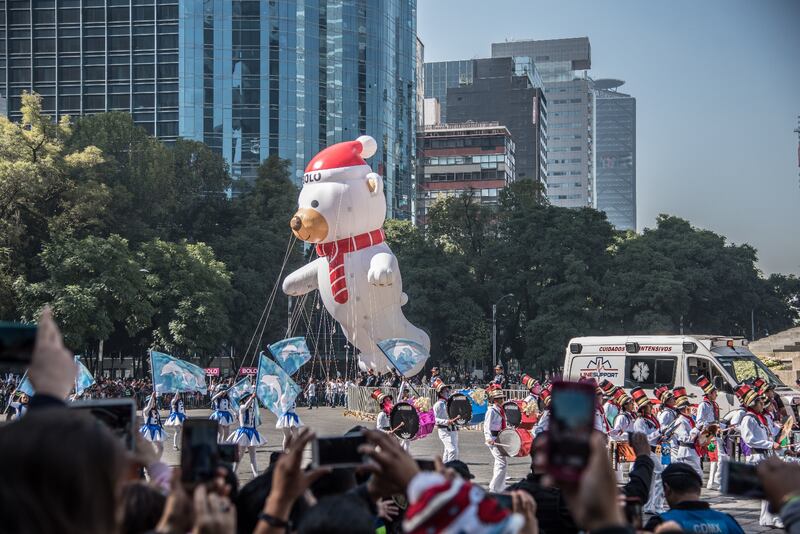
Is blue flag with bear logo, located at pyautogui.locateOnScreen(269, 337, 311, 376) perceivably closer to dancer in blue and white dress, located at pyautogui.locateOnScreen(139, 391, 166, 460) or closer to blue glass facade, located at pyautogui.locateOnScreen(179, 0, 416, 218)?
dancer in blue and white dress, located at pyautogui.locateOnScreen(139, 391, 166, 460)

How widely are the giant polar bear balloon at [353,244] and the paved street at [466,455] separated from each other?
2.58 meters

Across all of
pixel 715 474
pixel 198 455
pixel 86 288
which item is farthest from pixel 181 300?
pixel 198 455

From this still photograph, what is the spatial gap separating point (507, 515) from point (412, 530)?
0.88 feet

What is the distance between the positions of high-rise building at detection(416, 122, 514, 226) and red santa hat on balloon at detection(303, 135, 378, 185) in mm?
91283

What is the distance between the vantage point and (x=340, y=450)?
4.15m

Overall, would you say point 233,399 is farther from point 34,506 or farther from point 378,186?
point 34,506

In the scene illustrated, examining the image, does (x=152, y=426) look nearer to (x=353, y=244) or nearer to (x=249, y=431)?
(x=249, y=431)

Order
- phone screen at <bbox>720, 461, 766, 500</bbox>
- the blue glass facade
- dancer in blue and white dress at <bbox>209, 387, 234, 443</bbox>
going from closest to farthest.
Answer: phone screen at <bbox>720, 461, 766, 500</bbox>
dancer in blue and white dress at <bbox>209, 387, 234, 443</bbox>
the blue glass facade

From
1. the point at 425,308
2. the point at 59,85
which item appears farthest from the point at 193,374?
the point at 59,85

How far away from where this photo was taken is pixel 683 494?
6.18m

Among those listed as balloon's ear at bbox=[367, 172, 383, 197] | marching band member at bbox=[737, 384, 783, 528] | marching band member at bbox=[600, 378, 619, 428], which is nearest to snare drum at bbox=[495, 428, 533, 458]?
marching band member at bbox=[600, 378, 619, 428]

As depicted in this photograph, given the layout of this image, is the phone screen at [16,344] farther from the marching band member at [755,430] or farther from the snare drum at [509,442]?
the snare drum at [509,442]

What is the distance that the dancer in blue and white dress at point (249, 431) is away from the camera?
19.2 metres

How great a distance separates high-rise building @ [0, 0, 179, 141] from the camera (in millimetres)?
81688
